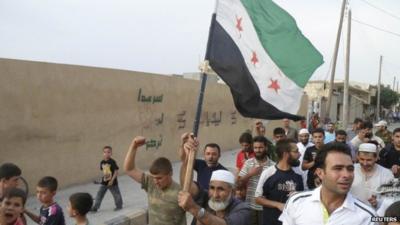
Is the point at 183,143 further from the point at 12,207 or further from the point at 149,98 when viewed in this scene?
the point at 149,98

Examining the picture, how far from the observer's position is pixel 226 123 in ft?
57.7

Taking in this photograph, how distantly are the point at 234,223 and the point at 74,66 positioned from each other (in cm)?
744

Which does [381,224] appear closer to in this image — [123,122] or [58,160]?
[58,160]

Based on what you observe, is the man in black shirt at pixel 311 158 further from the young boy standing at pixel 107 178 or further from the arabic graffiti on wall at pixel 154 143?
the arabic graffiti on wall at pixel 154 143

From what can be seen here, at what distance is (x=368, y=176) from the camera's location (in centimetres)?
417

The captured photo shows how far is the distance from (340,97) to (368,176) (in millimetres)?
39149

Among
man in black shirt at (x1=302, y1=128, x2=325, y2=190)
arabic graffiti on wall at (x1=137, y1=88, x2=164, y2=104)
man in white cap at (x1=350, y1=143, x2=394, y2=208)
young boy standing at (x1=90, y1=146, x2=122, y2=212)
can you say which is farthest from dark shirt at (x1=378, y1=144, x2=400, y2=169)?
arabic graffiti on wall at (x1=137, y1=88, x2=164, y2=104)

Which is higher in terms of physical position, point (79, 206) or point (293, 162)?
point (293, 162)

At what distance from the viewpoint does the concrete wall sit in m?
8.28

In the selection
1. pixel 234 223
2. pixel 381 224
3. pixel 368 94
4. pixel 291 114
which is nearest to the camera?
pixel 381 224

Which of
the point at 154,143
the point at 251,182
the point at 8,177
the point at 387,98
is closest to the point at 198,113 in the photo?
the point at 8,177

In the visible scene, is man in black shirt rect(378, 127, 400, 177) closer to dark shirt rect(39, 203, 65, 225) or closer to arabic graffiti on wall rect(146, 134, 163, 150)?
dark shirt rect(39, 203, 65, 225)

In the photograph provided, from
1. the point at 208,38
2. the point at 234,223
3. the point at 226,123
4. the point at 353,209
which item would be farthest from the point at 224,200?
the point at 226,123

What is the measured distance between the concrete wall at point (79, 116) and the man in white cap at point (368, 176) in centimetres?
618
